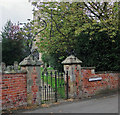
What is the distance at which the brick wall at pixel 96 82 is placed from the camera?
7.41m

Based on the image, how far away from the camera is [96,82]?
312 inches

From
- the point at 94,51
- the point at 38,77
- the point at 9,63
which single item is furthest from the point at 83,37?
the point at 9,63

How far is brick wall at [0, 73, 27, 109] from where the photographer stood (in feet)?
16.0

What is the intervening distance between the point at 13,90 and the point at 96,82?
178 inches

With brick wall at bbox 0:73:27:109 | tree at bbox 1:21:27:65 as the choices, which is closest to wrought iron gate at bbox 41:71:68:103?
brick wall at bbox 0:73:27:109

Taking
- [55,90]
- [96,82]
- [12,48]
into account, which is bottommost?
[55,90]

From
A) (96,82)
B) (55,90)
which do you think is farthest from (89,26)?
(55,90)

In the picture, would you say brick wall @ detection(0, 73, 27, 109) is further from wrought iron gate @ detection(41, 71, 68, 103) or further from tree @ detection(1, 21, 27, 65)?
tree @ detection(1, 21, 27, 65)

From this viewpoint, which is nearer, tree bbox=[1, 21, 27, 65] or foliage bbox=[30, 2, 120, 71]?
foliage bbox=[30, 2, 120, 71]

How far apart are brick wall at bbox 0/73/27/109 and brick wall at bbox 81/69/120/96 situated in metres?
3.14

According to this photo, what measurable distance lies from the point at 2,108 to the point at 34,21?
6.27 meters

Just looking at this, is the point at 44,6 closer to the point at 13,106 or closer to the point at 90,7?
the point at 90,7

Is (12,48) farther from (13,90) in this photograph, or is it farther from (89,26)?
(13,90)

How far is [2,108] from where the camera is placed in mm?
4789
